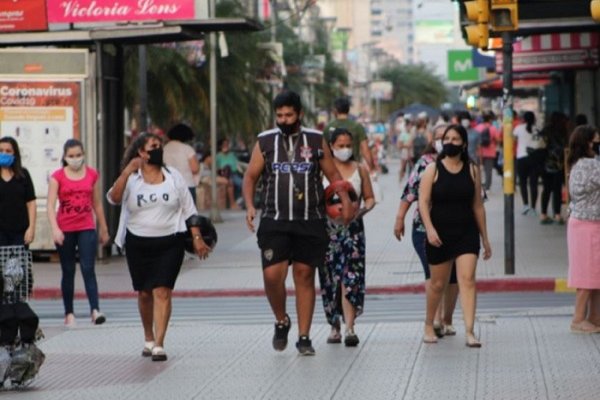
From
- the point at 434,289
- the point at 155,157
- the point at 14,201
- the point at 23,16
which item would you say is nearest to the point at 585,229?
the point at 434,289

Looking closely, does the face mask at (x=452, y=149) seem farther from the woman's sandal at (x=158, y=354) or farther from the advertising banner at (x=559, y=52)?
the advertising banner at (x=559, y=52)

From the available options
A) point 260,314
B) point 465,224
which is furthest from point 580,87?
point 465,224

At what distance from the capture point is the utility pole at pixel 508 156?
1977 cm

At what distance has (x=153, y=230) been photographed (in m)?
13.0

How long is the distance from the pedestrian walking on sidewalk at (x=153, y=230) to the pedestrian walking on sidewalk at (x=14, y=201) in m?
1.13

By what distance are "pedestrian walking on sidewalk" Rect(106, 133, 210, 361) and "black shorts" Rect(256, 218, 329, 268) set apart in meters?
0.53

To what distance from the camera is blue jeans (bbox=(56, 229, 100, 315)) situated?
53.4ft

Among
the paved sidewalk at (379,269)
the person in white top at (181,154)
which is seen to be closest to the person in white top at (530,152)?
the paved sidewalk at (379,269)

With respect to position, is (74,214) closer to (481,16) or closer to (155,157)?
(155,157)

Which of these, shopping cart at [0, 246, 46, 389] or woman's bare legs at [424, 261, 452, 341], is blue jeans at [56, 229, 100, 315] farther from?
shopping cart at [0, 246, 46, 389]

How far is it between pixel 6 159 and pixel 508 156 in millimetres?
7728

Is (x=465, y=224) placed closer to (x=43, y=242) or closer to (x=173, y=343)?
(x=173, y=343)

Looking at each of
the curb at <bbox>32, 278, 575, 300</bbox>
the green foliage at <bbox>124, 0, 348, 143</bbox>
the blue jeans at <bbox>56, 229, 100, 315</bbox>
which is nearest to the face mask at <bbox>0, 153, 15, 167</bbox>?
the blue jeans at <bbox>56, 229, 100, 315</bbox>

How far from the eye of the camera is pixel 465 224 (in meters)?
13.4
